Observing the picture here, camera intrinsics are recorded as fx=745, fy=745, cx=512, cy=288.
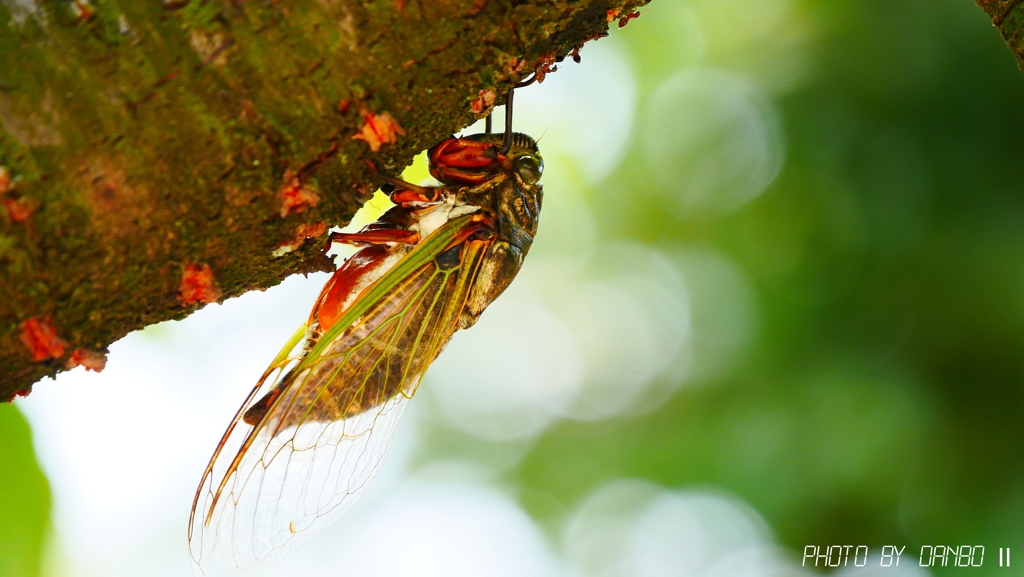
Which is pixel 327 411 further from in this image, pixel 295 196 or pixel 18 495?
pixel 18 495

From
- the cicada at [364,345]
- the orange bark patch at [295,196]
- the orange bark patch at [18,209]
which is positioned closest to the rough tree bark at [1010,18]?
the cicada at [364,345]

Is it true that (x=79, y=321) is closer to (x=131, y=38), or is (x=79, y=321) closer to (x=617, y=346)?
(x=131, y=38)

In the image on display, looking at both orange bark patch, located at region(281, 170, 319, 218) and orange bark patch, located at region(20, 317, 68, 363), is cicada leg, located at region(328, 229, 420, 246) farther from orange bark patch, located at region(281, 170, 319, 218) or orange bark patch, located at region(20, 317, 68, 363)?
orange bark patch, located at region(20, 317, 68, 363)

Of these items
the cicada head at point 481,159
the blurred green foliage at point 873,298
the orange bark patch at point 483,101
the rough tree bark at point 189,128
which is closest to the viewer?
the rough tree bark at point 189,128

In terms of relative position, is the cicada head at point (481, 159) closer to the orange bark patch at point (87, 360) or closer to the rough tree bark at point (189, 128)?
the rough tree bark at point (189, 128)

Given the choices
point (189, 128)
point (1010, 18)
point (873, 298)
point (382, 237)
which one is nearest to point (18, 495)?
point (382, 237)

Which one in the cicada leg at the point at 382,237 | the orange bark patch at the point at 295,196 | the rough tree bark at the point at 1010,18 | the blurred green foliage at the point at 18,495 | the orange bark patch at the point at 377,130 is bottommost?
the blurred green foliage at the point at 18,495

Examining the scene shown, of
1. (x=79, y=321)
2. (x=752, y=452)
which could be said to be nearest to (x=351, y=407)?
(x=79, y=321)
